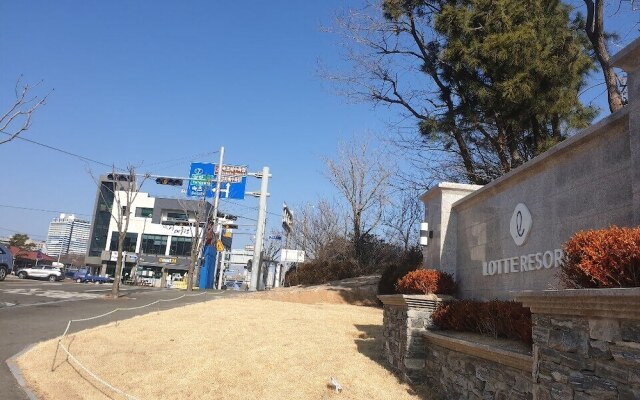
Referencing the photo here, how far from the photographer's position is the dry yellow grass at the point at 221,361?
713cm

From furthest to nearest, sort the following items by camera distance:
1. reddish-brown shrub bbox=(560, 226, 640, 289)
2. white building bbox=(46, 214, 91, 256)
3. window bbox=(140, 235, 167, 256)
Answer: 1. white building bbox=(46, 214, 91, 256)
2. window bbox=(140, 235, 167, 256)
3. reddish-brown shrub bbox=(560, 226, 640, 289)

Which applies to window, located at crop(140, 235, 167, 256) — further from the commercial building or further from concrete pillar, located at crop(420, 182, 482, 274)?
concrete pillar, located at crop(420, 182, 482, 274)

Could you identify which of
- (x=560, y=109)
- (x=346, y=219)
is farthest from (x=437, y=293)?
(x=346, y=219)

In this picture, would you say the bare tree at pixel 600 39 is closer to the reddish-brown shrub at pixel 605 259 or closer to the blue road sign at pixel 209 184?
the reddish-brown shrub at pixel 605 259

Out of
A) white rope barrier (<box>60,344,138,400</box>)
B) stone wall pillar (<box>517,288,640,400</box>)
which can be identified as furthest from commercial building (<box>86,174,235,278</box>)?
stone wall pillar (<box>517,288,640,400</box>)

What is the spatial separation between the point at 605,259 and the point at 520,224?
3.14 metres

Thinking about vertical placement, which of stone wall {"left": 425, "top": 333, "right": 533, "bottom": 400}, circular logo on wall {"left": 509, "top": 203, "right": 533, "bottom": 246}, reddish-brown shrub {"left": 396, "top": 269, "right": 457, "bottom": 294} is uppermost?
circular logo on wall {"left": 509, "top": 203, "right": 533, "bottom": 246}

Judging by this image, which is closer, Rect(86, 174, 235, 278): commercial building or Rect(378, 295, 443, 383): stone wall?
Rect(378, 295, 443, 383): stone wall

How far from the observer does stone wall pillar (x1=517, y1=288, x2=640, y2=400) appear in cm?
319

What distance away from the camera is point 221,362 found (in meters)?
8.47

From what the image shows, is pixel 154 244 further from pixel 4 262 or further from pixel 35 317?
pixel 35 317

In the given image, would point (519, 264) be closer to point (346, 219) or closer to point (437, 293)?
point (437, 293)

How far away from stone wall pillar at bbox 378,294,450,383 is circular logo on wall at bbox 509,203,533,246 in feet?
5.56

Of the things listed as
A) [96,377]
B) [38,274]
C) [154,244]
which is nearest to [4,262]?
[38,274]
